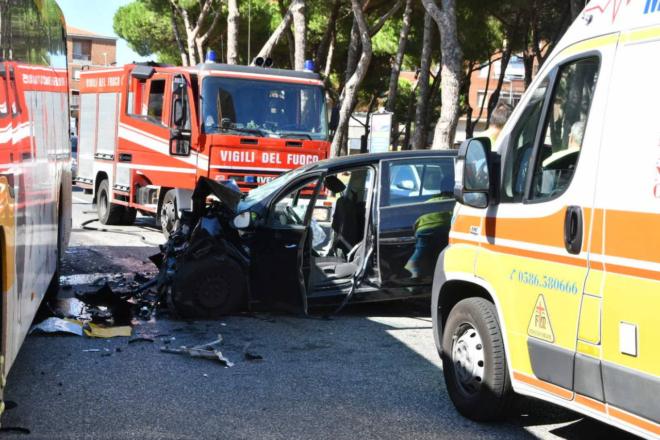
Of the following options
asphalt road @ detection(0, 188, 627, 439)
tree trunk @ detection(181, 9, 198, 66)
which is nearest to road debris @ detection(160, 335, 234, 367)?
asphalt road @ detection(0, 188, 627, 439)

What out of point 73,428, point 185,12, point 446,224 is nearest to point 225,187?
point 446,224

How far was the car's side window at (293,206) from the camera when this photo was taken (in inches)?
335

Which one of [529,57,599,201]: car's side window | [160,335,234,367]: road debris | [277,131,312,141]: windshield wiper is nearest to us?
[529,57,599,201]: car's side window

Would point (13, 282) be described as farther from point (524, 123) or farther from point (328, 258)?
point (328, 258)

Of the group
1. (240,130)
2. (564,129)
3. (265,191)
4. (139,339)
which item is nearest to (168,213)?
(240,130)

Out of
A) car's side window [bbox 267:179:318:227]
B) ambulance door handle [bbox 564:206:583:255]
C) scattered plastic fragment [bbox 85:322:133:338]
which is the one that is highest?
ambulance door handle [bbox 564:206:583:255]

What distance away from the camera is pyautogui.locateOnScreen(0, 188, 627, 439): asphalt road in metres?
5.31

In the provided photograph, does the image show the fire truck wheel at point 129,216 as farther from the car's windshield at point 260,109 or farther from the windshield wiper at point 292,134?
the windshield wiper at point 292,134

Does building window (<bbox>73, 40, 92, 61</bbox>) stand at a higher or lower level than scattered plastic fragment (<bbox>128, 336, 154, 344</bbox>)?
higher

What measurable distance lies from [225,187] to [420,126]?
1356 cm

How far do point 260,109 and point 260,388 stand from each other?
7.83 metres

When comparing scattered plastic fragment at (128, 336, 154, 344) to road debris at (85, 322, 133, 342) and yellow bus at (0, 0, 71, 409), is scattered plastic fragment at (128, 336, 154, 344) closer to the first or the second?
road debris at (85, 322, 133, 342)

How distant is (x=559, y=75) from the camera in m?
4.78

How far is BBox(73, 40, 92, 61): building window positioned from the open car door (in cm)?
10186
